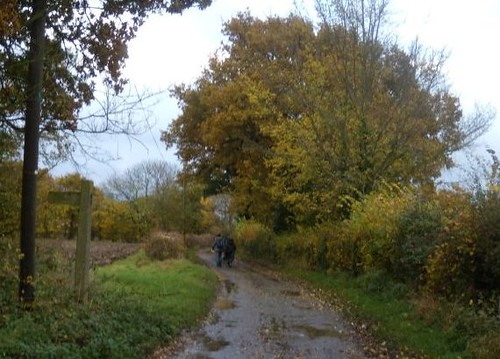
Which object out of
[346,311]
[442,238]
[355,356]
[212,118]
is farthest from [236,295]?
[212,118]

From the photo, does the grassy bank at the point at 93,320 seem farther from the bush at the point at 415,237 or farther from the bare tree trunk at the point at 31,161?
the bush at the point at 415,237

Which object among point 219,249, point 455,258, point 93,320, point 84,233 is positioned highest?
point 84,233

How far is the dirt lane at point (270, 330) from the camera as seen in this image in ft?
37.4

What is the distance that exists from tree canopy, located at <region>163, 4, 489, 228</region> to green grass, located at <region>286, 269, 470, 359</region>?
6548 millimetres

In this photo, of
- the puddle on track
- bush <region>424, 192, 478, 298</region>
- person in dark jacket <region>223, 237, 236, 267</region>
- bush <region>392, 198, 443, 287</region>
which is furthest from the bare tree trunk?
person in dark jacket <region>223, 237, 236, 267</region>

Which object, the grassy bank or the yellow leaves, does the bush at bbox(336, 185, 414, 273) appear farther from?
the yellow leaves

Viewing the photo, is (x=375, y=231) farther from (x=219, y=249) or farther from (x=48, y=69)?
(x=219, y=249)

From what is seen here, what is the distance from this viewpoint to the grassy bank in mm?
9000

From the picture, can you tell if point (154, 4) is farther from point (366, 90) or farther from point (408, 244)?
point (366, 90)

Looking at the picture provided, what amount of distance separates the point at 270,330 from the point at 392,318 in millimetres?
2635

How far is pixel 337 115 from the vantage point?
27.8 metres

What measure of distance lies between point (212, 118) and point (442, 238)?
24.1m

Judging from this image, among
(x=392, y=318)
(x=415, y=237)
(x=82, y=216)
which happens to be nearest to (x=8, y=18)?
(x=82, y=216)

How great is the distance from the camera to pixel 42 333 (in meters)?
9.38
